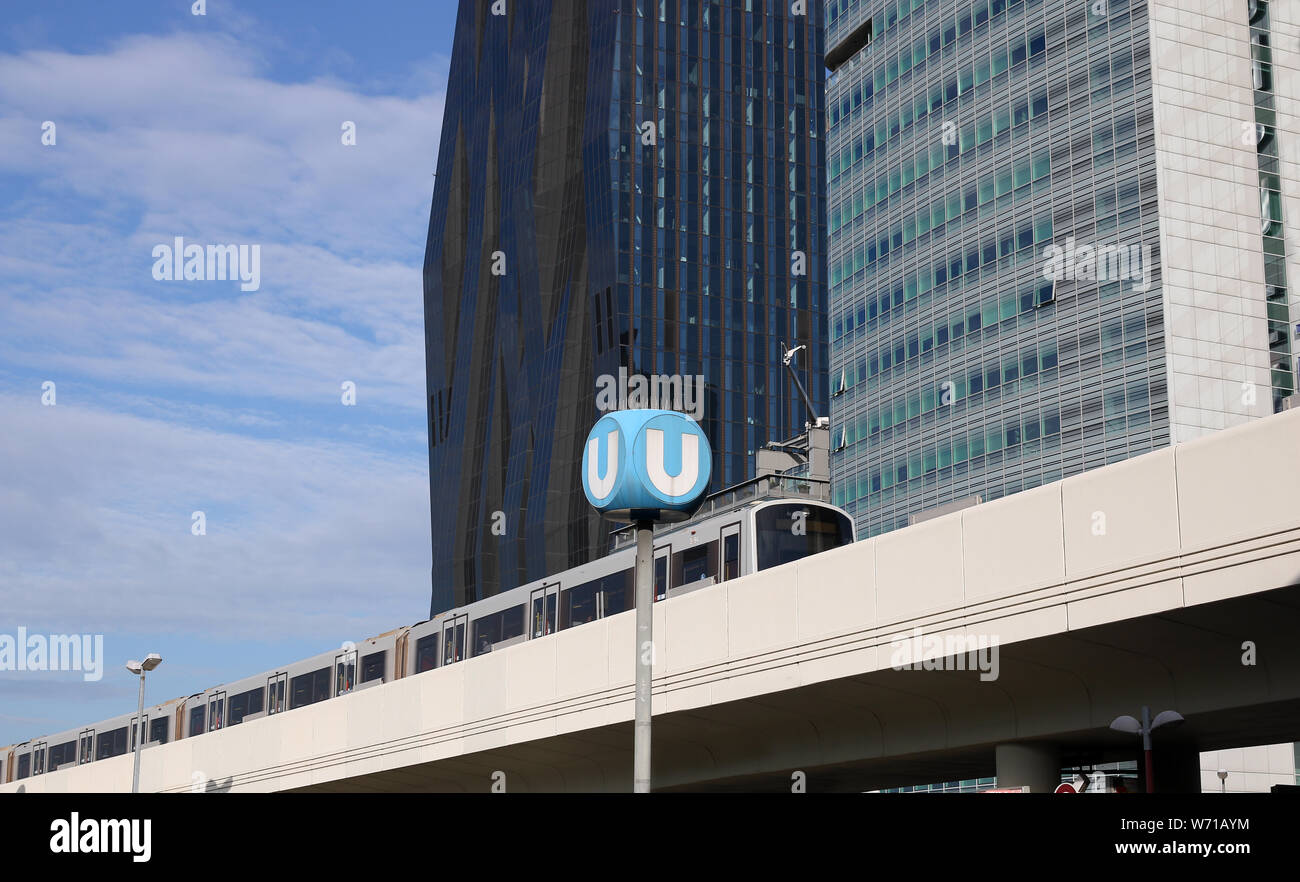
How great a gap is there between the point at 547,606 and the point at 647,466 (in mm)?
22247

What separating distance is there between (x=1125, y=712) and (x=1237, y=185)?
7240cm

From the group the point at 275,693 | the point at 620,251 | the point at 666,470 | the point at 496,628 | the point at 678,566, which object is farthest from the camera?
the point at 620,251

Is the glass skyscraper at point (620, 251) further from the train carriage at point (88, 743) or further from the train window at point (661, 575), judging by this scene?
the train window at point (661, 575)

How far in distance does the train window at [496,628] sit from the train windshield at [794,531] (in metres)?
9.09

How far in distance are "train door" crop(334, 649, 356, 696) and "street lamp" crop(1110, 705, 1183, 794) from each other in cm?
2779

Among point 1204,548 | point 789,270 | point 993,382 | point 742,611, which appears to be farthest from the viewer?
point 789,270

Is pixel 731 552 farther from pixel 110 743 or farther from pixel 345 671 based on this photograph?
pixel 110 743

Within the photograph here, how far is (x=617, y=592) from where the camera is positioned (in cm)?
3325

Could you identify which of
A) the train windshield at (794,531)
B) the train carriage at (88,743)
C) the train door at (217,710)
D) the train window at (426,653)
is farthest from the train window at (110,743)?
the train windshield at (794,531)

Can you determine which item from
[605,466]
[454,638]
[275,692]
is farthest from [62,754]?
[605,466]

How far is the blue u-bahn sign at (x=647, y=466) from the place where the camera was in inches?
583

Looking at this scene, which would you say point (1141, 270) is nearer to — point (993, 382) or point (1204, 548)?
point (993, 382)

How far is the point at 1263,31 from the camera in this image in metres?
91.1
